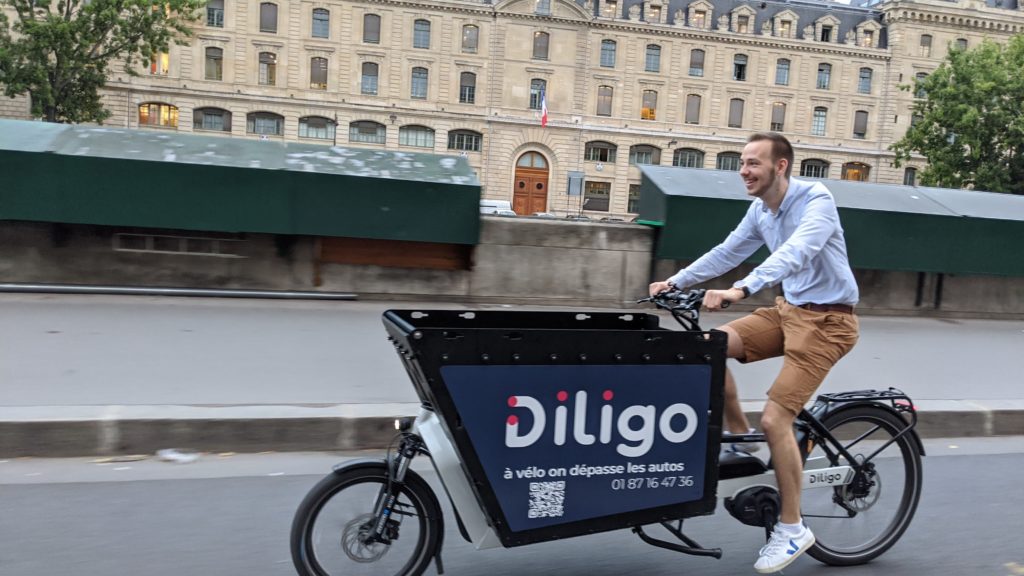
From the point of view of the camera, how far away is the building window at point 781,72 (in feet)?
200

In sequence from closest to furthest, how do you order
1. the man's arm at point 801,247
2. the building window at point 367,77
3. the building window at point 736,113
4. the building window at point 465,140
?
the man's arm at point 801,247
the building window at point 367,77
the building window at point 465,140
the building window at point 736,113

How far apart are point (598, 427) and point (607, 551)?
934 mm

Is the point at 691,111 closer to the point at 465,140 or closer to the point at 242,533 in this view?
the point at 465,140

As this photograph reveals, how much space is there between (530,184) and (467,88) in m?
8.10

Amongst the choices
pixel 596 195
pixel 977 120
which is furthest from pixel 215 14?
pixel 977 120

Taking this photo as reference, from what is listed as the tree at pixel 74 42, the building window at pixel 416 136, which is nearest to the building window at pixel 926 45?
the building window at pixel 416 136

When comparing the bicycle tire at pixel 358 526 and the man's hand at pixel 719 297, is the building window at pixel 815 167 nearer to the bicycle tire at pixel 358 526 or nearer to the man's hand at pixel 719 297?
the man's hand at pixel 719 297

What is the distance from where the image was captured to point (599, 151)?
58000mm

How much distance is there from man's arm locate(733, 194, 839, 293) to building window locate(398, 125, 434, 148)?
Result: 53164mm

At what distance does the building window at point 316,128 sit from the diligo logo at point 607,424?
53.9 m

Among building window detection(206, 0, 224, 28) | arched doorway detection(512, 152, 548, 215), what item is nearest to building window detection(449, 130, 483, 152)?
arched doorway detection(512, 152, 548, 215)

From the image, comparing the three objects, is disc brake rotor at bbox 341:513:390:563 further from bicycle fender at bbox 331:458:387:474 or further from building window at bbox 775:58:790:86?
building window at bbox 775:58:790:86

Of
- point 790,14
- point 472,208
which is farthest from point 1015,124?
point 472,208

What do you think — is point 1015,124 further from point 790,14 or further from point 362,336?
point 362,336
